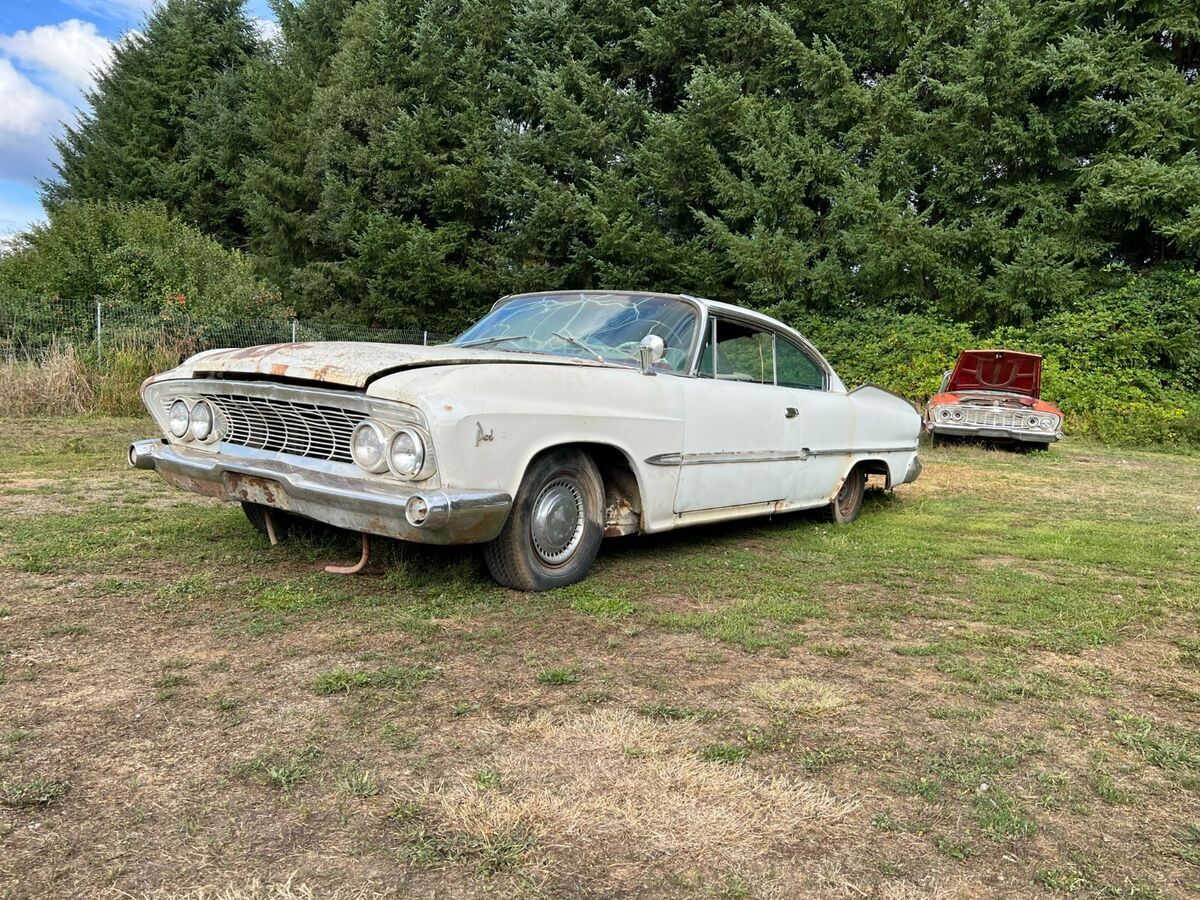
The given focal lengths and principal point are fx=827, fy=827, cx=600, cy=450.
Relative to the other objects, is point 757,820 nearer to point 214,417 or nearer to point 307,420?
point 307,420

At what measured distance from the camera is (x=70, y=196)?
39.1 m

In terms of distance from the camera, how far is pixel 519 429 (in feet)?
11.6

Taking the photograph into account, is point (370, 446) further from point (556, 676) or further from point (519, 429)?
→ point (556, 676)

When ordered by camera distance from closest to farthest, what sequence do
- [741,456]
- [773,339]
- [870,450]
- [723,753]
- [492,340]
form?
[723,753] → [492,340] → [741,456] → [773,339] → [870,450]

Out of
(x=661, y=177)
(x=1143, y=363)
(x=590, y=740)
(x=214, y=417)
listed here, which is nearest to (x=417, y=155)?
(x=661, y=177)

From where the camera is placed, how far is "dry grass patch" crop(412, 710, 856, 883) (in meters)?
1.86

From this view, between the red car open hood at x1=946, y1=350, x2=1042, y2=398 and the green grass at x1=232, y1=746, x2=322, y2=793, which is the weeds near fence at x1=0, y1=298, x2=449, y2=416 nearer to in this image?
the green grass at x1=232, y1=746, x2=322, y2=793

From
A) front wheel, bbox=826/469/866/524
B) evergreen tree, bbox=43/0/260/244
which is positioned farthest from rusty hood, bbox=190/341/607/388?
evergreen tree, bbox=43/0/260/244

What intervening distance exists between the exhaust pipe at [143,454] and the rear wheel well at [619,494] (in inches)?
88.6

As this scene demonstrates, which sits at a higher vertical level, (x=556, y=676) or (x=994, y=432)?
(x=994, y=432)

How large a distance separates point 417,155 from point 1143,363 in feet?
61.8

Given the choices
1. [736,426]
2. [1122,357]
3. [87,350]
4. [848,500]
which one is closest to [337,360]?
[736,426]

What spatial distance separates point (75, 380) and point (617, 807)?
12.1m

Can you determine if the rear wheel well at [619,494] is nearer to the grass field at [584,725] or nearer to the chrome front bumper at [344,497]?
the grass field at [584,725]
